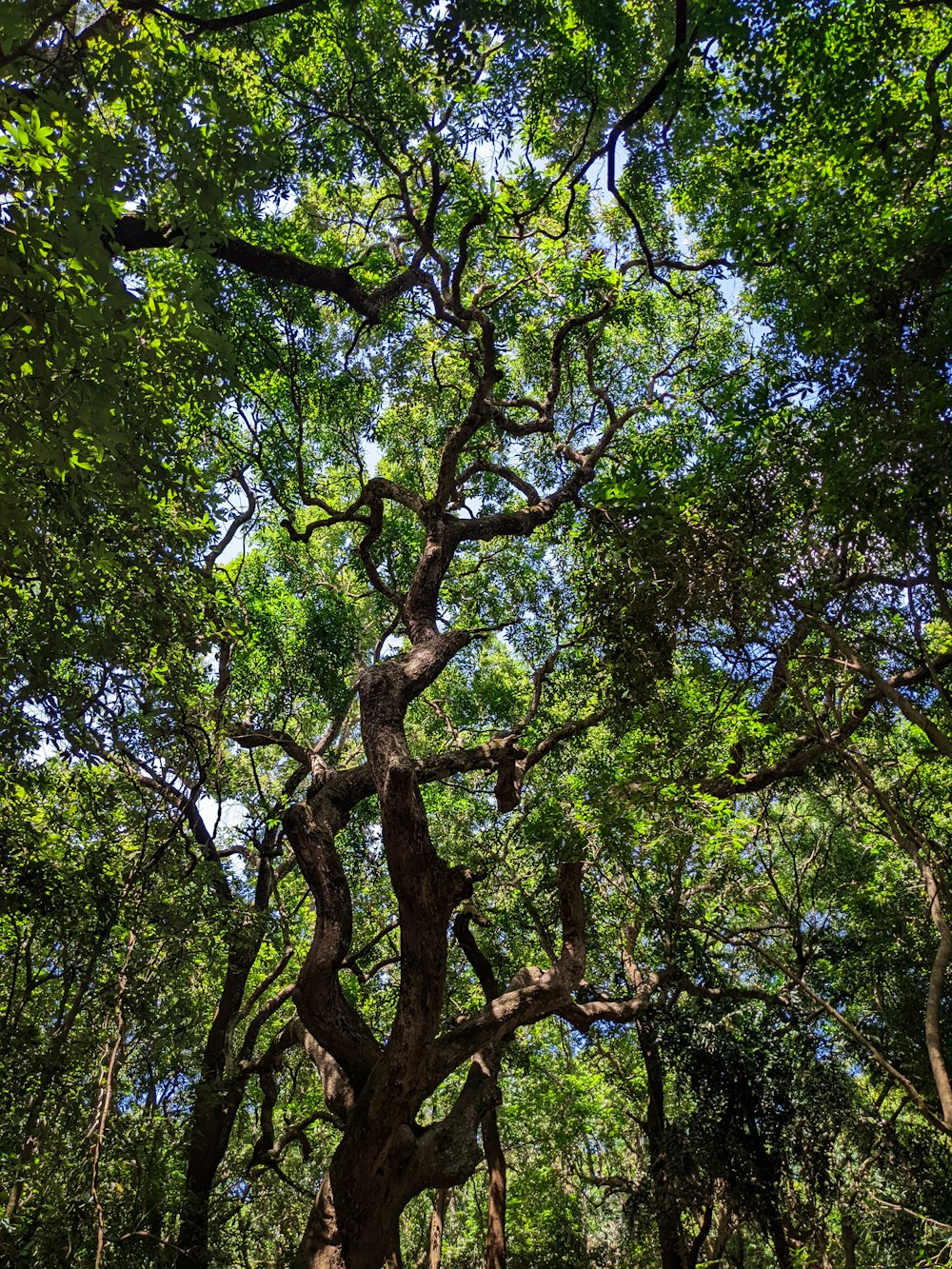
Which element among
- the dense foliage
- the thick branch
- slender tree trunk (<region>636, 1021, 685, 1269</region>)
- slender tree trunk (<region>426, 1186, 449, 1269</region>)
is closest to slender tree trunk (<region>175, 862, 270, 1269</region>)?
the dense foliage

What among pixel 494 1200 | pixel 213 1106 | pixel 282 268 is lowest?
pixel 494 1200

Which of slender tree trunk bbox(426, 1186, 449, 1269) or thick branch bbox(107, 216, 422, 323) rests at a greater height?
thick branch bbox(107, 216, 422, 323)

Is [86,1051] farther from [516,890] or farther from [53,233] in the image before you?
[53,233]

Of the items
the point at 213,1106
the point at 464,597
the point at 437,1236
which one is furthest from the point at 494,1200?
the point at 464,597

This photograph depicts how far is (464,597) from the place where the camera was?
34.0 ft

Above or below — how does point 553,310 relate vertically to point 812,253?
above

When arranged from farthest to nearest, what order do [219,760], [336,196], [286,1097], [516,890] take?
[286,1097], [516,890], [336,196], [219,760]

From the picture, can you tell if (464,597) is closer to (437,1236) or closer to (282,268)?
(282,268)

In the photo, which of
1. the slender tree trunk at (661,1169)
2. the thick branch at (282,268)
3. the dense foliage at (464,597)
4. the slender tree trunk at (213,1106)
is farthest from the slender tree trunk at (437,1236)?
the thick branch at (282,268)

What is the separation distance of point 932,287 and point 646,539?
1.95 meters

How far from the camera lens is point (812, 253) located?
16.8 feet

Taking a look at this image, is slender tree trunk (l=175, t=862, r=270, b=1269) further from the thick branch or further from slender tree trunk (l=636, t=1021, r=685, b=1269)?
the thick branch

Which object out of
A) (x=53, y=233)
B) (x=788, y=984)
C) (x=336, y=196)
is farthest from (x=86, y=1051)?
(x=336, y=196)

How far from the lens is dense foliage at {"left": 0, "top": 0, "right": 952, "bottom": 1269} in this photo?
13.4 ft
